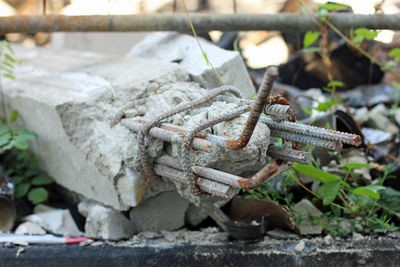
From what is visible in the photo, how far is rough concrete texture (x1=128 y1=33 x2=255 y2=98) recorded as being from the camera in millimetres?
2262

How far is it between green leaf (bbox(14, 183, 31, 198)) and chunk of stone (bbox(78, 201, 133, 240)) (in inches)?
18.9

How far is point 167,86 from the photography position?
221 centimetres

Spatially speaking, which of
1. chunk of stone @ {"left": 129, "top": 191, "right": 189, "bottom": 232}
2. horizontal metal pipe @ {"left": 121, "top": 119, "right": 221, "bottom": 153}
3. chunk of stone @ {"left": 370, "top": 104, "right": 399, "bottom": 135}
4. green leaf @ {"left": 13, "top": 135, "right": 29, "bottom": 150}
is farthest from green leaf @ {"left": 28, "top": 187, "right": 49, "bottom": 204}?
chunk of stone @ {"left": 370, "top": 104, "right": 399, "bottom": 135}

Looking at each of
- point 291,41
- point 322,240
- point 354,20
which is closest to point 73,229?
point 322,240

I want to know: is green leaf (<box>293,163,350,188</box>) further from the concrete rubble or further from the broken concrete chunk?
the broken concrete chunk

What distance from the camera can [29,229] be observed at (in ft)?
7.31

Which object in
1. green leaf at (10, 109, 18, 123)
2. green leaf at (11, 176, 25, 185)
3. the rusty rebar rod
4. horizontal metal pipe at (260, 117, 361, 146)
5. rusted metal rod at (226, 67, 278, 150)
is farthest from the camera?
green leaf at (10, 109, 18, 123)

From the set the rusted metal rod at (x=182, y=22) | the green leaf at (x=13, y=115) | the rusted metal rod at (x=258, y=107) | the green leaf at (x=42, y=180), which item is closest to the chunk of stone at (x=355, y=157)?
the rusted metal rod at (x=182, y=22)

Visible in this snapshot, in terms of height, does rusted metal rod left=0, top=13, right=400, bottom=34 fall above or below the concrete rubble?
above

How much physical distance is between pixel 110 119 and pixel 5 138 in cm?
65

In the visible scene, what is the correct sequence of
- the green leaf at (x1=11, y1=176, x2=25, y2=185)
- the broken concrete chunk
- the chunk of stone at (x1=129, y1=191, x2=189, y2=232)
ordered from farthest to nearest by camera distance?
1. the green leaf at (x1=11, y1=176, x2=25, y2=185)
2. the broken concrete chunk
3. the chunk of stone at (x1=129, y1=191, x2=189, y2=232)

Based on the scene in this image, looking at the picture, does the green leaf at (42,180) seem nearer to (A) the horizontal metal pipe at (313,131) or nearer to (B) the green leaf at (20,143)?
(B) the green leaf at (20,143)

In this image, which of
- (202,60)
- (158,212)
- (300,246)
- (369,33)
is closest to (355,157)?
(369,33)

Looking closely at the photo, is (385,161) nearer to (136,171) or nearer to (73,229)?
(136,171)
